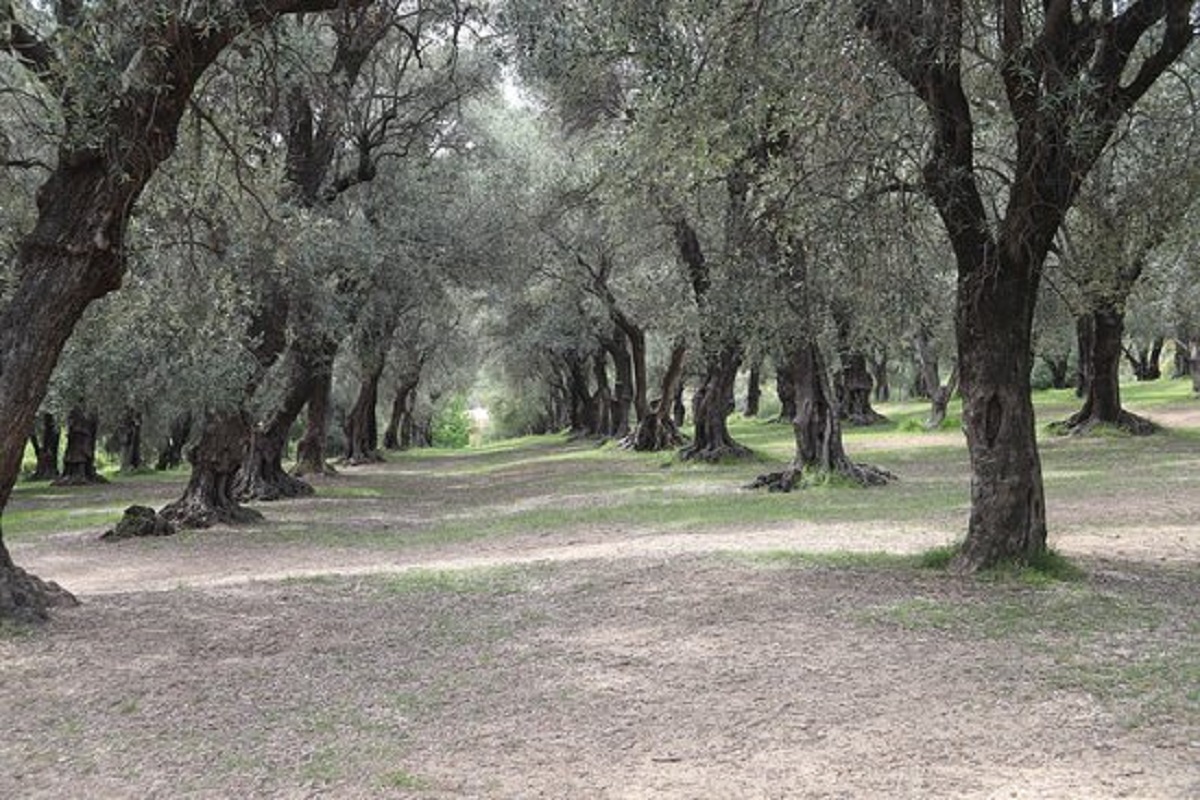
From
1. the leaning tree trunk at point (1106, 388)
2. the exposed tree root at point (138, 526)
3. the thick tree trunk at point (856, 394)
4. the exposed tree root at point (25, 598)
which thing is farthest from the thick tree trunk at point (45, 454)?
the leaning tree trunk at point (1106, 388)

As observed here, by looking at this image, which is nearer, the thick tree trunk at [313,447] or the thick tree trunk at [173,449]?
the thick tree trunk at [313,447]

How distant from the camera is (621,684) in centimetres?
619

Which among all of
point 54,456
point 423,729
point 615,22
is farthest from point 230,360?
point 54,456

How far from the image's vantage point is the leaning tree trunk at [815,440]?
19766 mm

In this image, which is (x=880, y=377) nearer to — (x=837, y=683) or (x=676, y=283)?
(x=676, y=283)

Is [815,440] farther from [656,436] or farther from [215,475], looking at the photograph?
[656,436]

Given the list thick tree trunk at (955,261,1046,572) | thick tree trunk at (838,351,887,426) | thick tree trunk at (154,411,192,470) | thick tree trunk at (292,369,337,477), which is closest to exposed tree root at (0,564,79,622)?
thick tree trunk at (955,261,1046,572)

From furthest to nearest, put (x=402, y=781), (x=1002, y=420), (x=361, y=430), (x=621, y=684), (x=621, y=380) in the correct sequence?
(x=621, y=380), (x=361, y=430), (x=1002, y=420), (x=621, y=684), (x=402, y=781)

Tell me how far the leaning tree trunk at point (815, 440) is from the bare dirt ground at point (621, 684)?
867 cm

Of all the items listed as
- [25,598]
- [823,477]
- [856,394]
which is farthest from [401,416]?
[25,598]

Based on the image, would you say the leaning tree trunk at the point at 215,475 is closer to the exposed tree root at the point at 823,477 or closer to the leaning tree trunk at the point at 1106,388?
the exposed tree root at the point at 823,477

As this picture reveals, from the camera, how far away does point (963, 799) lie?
426 cm

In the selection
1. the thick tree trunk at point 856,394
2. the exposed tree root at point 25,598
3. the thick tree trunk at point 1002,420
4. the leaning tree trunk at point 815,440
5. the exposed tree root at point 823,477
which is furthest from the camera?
the thick tree trunk at point 856,394

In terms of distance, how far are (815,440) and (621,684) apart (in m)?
14.7
